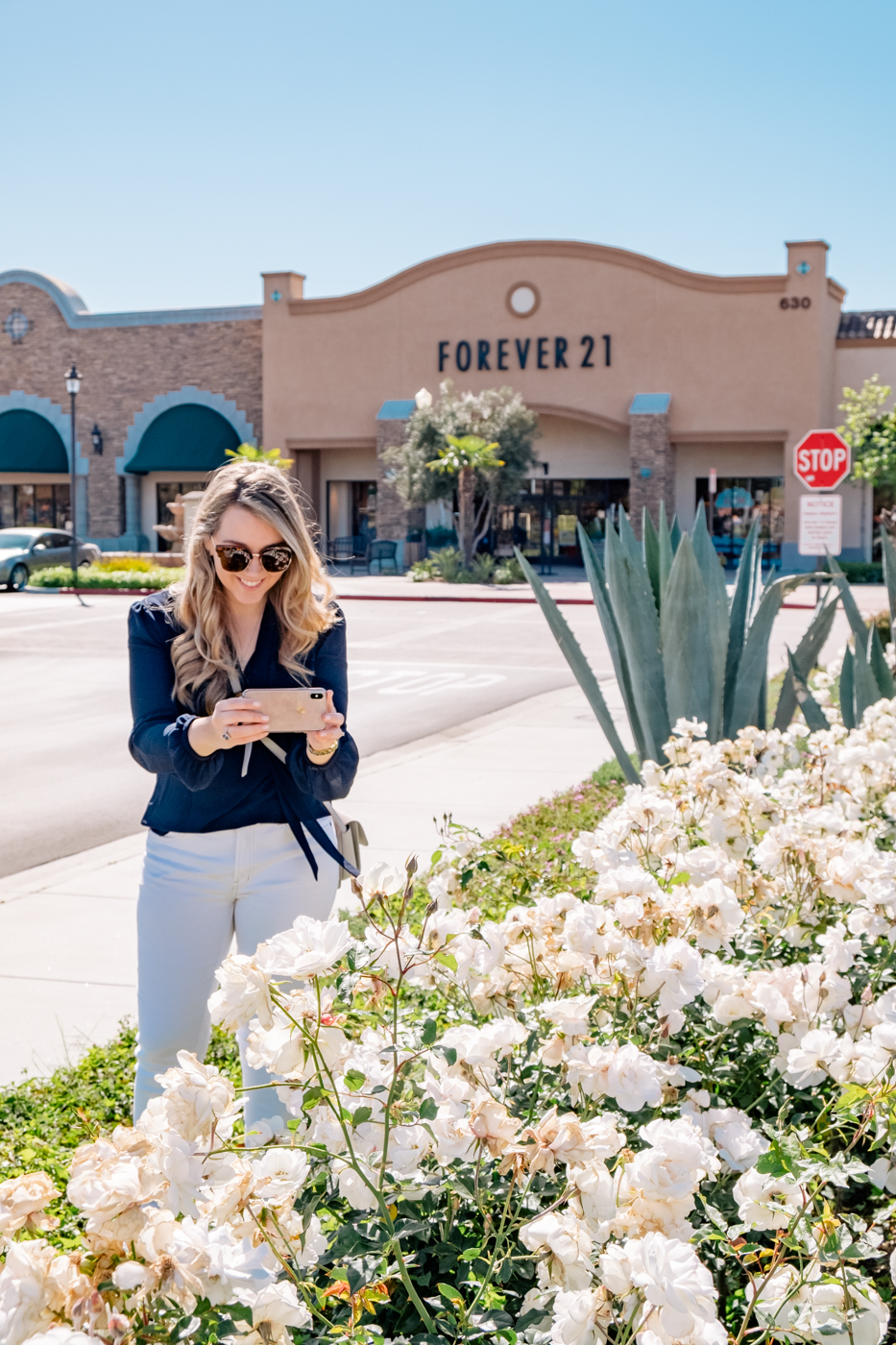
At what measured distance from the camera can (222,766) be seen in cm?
299

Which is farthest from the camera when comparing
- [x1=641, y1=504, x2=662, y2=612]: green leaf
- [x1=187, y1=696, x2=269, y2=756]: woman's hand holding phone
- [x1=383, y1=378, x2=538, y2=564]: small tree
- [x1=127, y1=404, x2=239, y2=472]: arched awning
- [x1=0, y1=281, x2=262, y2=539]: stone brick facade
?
[x1=0, y1=281, x2=262, y2=539]: stone brick facade

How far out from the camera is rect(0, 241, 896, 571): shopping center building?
35062 millimetres

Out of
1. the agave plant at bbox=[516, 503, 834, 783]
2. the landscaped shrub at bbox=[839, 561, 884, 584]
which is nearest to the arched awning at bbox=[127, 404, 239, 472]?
the landscaped shrub at bbox=[839, 561, 884, 584]

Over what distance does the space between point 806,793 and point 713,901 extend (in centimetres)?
169

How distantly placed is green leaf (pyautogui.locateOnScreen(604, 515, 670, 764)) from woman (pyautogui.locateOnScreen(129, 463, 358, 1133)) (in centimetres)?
331

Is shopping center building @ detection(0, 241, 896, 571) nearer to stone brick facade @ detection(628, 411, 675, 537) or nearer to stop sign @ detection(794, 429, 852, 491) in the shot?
stone brick facade @ detection(628, 411, 675, 537)

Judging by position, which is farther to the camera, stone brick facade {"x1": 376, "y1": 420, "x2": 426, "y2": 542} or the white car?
stone brick facade {"x1": 376, "y1": 420, "x2": 426, "y2": 542}

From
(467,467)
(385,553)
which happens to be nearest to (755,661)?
(467,467)

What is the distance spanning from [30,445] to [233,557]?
43.2 metres

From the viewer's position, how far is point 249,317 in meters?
40.6

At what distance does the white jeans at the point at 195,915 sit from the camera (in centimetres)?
300

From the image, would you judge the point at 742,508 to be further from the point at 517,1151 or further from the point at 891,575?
the point at 517,1151

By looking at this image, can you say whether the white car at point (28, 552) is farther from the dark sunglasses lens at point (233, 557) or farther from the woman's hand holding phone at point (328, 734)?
the woman's hand holding phone at point (328, 734)

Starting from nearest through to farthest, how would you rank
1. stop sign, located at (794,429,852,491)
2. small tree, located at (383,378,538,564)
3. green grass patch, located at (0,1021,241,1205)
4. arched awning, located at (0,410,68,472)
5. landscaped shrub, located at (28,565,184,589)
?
green grass patch, located at (0,1021,241,1205), stop sign, located at (794,429,852,491), landscaped shrub, located at (28,565,184,589), small tree, located at (383,378,538,564), arched awning, located at (0,410,68,472)
